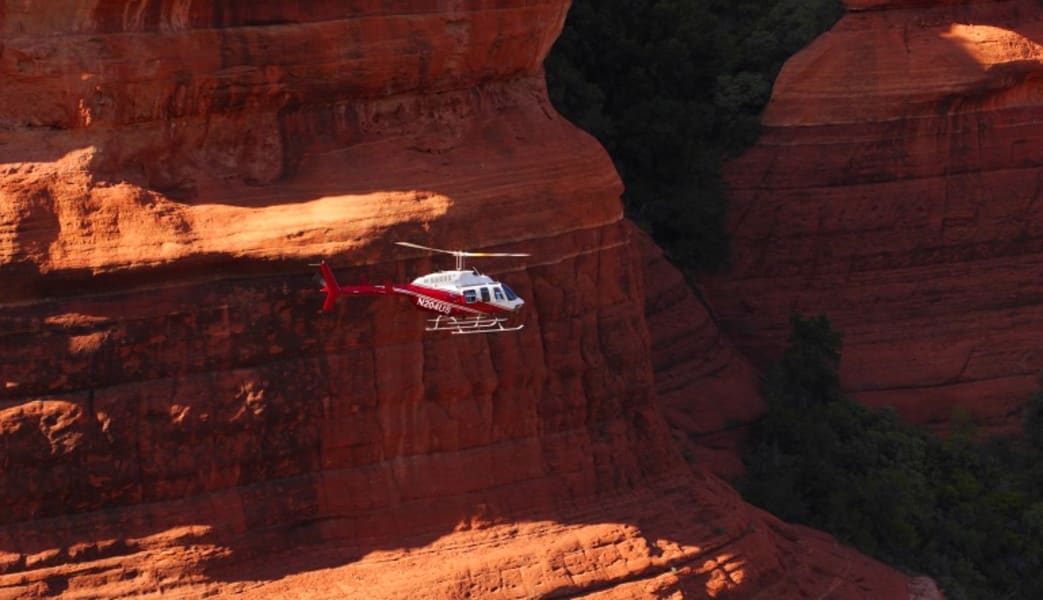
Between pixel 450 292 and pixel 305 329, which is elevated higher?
pixel 450 292

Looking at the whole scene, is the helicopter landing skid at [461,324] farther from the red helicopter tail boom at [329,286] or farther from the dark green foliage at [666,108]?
the dark green foliage at [666,108]

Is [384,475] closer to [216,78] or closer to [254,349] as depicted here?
[254,349]

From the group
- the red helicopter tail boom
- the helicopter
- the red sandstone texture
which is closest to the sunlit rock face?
the red sandstone texture

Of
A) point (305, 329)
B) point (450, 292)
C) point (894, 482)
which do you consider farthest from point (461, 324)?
point (894, 482)

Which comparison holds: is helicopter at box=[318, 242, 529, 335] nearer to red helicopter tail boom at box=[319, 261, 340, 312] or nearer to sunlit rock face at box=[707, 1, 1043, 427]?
red helicopter tail boom at box=[319, 261, 340, 312]

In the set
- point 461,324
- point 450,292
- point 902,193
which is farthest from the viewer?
point 902,193

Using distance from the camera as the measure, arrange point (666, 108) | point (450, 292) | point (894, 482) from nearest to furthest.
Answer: point (450, 292)
point (894, 482)
point (666, 108)

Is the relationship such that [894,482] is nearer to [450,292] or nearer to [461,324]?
[461,324]

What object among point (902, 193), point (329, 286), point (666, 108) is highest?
point (329, 286)
